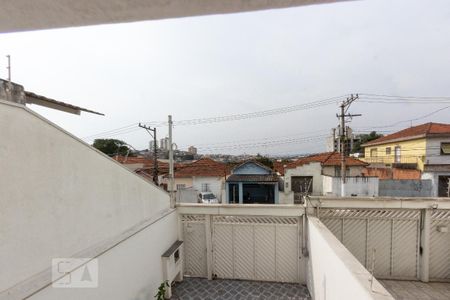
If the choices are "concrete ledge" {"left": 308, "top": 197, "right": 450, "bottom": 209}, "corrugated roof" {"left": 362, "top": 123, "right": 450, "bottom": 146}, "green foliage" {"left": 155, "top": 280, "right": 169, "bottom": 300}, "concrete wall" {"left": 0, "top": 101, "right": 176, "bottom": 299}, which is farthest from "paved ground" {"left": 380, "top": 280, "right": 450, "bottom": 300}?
"corrugated roof" {"left": 362, "top": 123, "right": 450, "bottom": 146}

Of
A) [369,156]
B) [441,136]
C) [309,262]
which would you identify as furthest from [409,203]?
[369,156]

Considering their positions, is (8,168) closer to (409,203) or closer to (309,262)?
(309,262)

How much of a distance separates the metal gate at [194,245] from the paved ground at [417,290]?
4822 mm

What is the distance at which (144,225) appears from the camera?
4.93 m

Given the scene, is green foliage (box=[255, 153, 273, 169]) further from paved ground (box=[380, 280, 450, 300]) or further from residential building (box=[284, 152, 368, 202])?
paved ground (box=[380, 280, 450, 300])

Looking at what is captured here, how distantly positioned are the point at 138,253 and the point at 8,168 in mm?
3068

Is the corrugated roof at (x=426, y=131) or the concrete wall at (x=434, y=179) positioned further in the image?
the corrugated roof at (x=426, y=131)

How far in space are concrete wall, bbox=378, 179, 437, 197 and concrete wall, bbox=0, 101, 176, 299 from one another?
17168 mm

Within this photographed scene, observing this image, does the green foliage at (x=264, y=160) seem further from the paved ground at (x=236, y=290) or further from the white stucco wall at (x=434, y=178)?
the paved ground at (x=236, y=290)

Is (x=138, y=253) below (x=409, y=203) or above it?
below

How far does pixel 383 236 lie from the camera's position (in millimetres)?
6234

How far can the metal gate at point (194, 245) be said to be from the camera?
22.4 ft

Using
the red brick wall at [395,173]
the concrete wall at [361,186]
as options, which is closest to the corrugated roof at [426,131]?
the red brick wall at [395,173]

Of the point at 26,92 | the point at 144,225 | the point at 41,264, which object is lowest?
the point at 144,225
